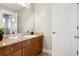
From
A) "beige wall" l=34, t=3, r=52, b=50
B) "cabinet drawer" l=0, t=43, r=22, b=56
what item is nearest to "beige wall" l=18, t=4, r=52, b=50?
"beige wall" l=34, t=3, r=52, b=50

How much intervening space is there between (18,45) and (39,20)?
145cm

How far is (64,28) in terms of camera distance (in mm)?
3934

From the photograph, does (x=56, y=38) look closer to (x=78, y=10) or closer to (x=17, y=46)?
(x=78, y=10)

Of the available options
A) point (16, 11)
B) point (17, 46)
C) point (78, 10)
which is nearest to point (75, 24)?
point (78, 10)

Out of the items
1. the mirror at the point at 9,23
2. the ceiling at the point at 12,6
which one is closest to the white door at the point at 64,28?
the ceiling at the point at 12,6

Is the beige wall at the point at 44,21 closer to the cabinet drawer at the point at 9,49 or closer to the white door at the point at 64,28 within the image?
the white door at the point at 64,28

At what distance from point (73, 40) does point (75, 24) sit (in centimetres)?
42

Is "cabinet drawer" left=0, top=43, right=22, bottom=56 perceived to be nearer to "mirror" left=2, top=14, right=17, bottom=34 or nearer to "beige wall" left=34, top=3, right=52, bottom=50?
"mirror" left=2, top=14, right=17, bottom=34

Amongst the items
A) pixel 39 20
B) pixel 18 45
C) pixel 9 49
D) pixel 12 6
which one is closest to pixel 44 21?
pixel 39 20

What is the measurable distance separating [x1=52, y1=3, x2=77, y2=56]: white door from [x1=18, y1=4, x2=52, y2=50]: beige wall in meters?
0.21

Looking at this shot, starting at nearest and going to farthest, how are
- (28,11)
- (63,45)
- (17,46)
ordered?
(17,46)
(28,11)
(63,45)

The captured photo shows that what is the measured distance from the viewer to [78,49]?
395 centimetres

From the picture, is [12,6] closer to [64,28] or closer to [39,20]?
[39,20]

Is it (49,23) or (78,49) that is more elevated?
(49,23)
